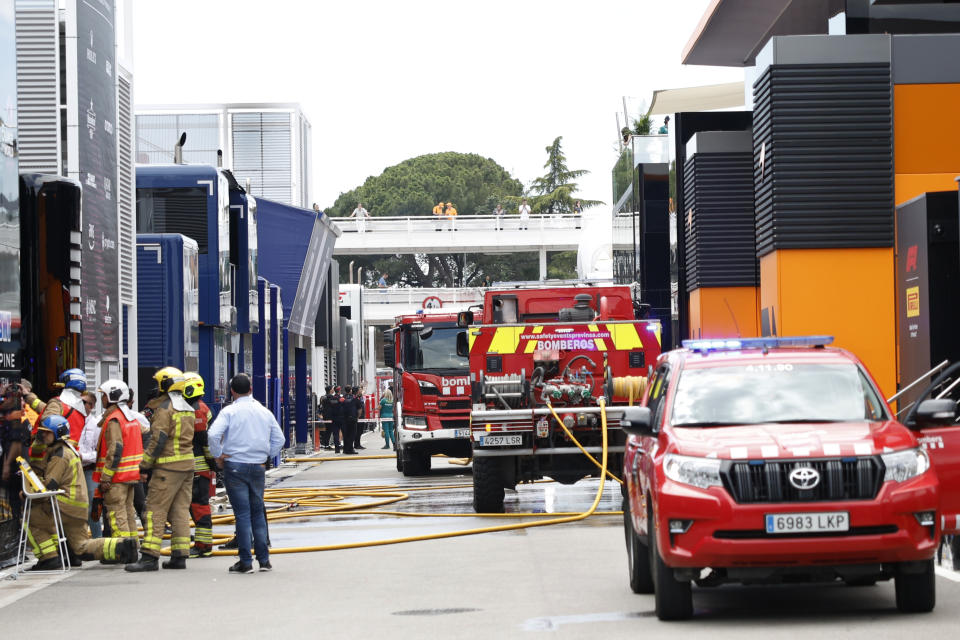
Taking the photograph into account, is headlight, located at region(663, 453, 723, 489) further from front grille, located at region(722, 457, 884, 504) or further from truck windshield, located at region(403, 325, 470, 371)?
truck windshield, located at region(403, 325, 470, 371)

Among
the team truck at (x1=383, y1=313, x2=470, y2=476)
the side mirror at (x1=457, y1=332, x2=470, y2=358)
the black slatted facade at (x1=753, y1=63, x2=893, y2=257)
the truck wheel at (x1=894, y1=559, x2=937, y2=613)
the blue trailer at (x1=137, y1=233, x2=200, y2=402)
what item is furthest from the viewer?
the team truck at (x1=383, y1=313, x2=470, y2=476)

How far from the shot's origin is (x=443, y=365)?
Result: 91.8 feet

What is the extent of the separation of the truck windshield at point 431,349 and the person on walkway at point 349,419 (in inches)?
490

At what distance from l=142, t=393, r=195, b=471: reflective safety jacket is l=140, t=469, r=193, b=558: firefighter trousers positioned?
0.31 ft

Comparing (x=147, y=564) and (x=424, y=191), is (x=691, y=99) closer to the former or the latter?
(x=147, y=564)

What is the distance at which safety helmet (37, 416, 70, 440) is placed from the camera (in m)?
14.7

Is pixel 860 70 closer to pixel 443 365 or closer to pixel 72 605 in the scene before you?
pixel 443 365

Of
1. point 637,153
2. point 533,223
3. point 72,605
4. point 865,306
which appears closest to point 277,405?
point 637,153

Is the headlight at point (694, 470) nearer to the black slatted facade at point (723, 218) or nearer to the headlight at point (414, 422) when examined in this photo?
the headlight at point (414, 422)

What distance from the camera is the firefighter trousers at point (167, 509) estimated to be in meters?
14.6

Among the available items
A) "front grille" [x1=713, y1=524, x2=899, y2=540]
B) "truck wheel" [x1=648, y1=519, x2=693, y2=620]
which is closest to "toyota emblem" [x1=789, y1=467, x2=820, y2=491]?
"front grille" [x1=713, y1=524, x2=899, y2=540]

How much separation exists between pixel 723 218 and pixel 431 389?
6.48 meters

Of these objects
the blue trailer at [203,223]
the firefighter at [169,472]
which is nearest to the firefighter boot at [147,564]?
the firefighter at [169,472]

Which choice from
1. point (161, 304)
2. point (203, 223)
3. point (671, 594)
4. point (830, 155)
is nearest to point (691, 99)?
point (203, 223)
